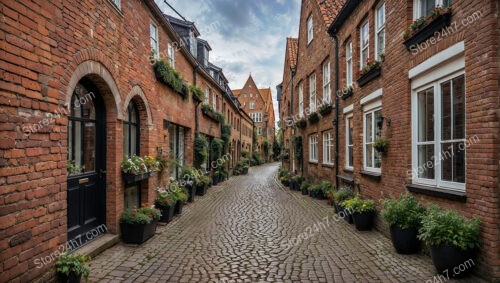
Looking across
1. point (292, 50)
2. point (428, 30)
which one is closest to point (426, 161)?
point (428, 30)

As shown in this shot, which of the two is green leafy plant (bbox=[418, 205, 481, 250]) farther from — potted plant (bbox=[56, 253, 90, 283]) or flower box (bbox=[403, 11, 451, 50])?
potted plant (bbox=[56, 253, 90, 283])

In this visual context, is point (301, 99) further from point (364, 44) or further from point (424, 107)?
point (424, 107)

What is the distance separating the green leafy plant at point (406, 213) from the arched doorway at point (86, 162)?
5.59 meters

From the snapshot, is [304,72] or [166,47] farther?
[304,72]

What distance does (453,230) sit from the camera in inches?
162

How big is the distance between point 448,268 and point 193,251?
4176 millimetres

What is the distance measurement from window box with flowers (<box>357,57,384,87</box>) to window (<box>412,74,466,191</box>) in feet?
5.63

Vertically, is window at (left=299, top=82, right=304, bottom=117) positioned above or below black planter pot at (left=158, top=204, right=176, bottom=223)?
above

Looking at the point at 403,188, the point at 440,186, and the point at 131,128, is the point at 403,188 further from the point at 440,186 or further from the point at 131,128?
the point at 131,128

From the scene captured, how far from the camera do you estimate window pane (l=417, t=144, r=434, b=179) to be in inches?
210

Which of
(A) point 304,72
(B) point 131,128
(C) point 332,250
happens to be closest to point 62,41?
(B) point 131,128

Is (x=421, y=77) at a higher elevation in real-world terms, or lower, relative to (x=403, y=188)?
higher

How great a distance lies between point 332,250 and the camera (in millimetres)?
5727

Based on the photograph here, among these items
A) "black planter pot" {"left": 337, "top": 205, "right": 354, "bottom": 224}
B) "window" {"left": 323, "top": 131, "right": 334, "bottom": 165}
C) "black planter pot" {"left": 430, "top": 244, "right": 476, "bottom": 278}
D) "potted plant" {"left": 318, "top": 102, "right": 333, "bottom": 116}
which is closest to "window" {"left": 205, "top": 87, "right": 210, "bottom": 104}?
"potted plant" {"left": 318, "top": 102, "right": 333, "bottom": 116}
